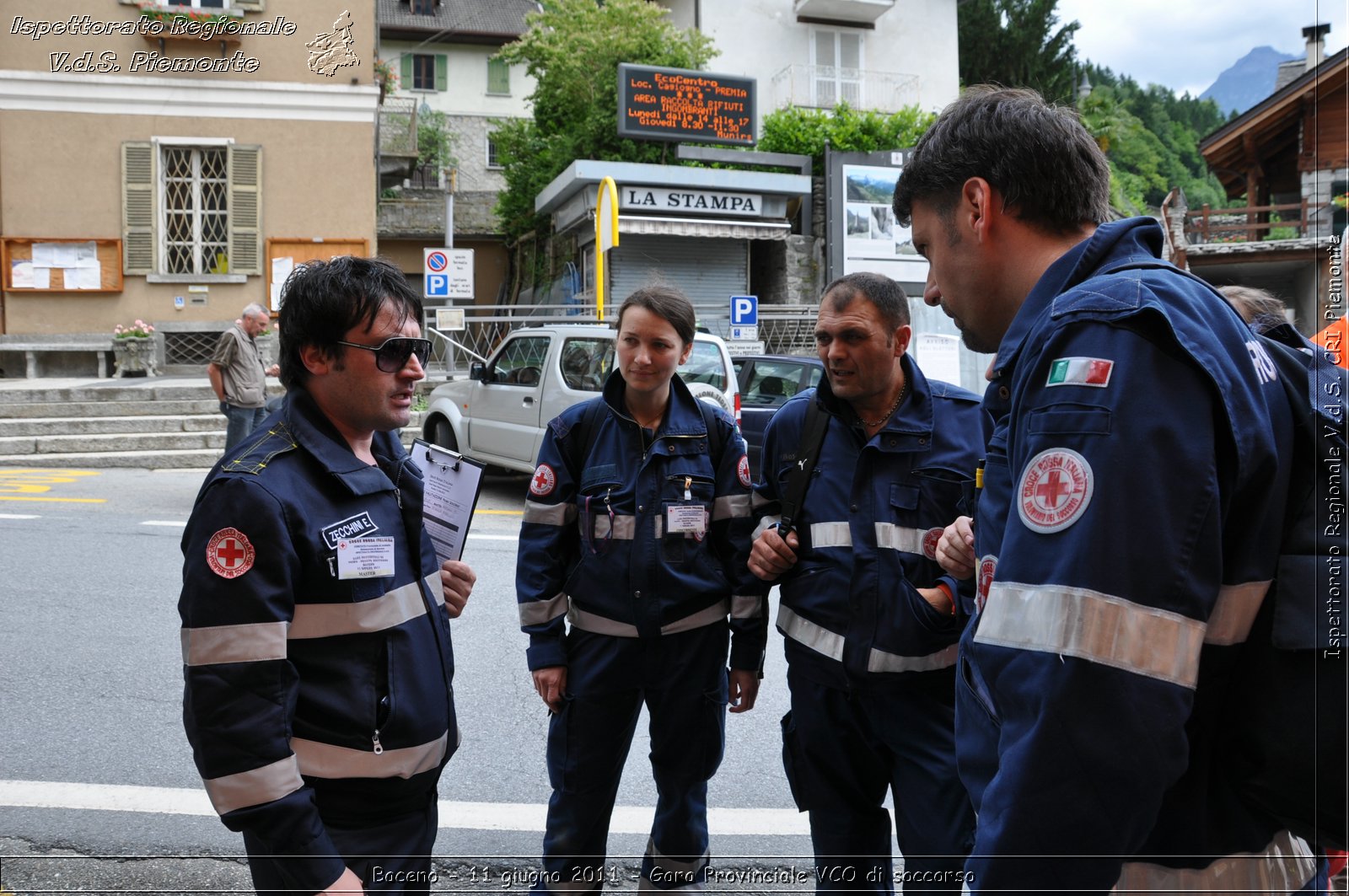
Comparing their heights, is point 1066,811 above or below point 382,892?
above

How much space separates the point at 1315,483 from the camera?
129 centimetres

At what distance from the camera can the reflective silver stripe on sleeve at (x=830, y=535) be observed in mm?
2855

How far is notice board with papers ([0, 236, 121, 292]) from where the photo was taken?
700 inches

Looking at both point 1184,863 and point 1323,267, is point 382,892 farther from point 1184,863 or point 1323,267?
point 1323,267

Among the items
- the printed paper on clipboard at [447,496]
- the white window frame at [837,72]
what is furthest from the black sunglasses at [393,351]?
the white window frame at [837,72]

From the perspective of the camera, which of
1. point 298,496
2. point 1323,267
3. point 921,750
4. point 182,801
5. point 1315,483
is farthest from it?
point 182,801

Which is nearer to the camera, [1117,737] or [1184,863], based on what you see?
[1117,737]

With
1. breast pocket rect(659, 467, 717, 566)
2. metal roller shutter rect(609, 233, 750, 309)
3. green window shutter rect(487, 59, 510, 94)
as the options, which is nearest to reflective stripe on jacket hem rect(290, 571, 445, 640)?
breast pocket rect(659, 467, 717, 566)

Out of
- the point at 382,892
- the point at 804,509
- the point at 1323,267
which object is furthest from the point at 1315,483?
the point at 382,892

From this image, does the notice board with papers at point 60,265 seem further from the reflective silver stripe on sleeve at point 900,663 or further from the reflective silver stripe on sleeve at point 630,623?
the reflective silver stripe on sleeve at point 900,663

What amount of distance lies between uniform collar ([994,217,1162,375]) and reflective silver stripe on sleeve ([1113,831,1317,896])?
0.76m

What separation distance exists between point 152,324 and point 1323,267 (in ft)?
65.0

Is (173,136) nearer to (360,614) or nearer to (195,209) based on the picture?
(195,209)

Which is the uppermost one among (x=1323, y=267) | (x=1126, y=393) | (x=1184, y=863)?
(x=1323, y=267)
